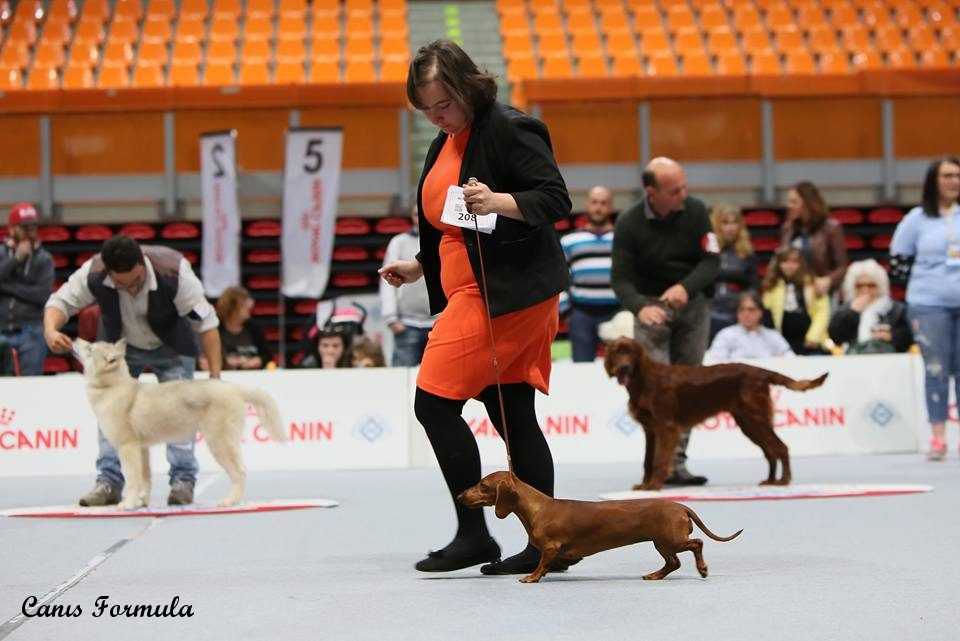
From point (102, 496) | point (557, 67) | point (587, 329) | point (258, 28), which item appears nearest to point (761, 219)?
point (557, 67)

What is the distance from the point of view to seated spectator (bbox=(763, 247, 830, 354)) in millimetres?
9250

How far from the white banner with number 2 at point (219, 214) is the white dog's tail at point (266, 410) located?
19.7 feet

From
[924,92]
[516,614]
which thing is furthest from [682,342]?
[924,92]

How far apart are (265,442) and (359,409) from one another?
2.07 ft

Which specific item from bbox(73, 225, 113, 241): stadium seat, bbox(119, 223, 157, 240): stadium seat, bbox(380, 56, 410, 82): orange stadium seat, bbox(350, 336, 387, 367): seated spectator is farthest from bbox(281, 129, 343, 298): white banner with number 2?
bbox(380, 56, 410, 82): orange stadium seat

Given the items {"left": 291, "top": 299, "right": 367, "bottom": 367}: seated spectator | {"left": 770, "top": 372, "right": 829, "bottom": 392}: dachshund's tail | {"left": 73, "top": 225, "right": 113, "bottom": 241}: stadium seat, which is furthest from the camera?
{"left": 73, "top": 225, "right": 113, "bottom": 241}: stadium seat

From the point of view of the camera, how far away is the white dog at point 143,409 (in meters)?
5.59

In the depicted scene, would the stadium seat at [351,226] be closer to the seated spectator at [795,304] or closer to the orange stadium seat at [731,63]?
the orange stadium seat at [731,63]

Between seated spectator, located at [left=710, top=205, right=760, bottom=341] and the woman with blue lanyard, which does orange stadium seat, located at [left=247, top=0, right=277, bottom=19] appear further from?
the woman with blue lanyard

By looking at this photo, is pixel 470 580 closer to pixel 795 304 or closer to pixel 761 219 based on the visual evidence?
pixel 795 304

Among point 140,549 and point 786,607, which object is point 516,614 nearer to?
point 786,607

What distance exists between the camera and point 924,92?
1338 cm

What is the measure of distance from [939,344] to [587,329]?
2.34 meters

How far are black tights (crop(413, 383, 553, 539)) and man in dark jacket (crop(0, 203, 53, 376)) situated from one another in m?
6.50
